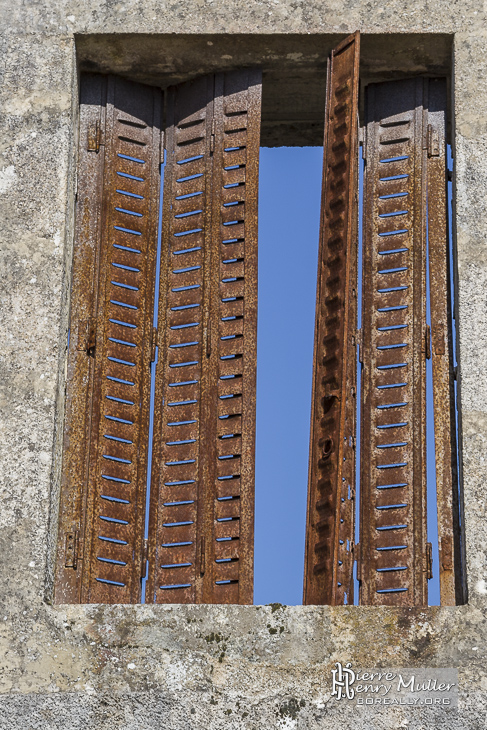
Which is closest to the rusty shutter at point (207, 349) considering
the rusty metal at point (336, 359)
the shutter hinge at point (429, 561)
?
the rusty metal at point (336, 359)

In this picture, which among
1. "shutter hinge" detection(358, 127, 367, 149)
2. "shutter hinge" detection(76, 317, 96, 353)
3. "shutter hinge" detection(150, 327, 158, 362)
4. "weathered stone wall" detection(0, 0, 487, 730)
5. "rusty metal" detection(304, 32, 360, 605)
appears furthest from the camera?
"shutter hinge" detection(358, 127, 367, 149)

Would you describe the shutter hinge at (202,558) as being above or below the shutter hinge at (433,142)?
below

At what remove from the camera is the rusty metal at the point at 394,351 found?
5.96 meters

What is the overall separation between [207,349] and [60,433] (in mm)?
790

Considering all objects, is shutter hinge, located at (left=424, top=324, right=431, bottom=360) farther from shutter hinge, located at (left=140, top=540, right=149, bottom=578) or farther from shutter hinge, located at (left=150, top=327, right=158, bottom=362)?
shutter hinge, located at (left=140, top=540, right=149, bottom=578)

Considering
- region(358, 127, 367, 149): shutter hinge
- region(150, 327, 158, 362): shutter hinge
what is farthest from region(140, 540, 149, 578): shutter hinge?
region(358, 127, 367, 149): shutter hinge

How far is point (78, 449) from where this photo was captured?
238 inches

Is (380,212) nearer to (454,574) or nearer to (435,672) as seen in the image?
(454,574)

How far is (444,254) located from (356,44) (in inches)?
41.5

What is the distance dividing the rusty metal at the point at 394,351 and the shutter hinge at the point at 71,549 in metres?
1.23

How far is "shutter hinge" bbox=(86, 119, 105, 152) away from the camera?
6574 mm

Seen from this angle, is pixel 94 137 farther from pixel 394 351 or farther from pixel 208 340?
pixel 394 351

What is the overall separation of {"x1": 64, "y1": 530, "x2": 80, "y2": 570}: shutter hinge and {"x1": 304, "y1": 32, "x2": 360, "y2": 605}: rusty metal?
978 mm

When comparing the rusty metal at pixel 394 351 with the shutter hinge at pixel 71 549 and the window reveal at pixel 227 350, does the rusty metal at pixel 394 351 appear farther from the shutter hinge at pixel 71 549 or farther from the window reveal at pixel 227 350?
the shutter hinge at pixel 71 549
